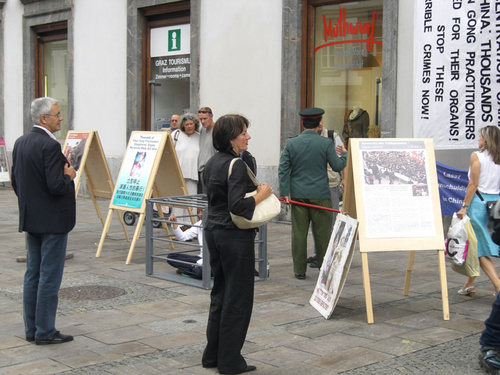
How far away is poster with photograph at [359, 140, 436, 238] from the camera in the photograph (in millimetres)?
6121

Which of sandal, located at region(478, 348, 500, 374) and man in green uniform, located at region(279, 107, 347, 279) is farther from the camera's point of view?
man in green uniform, located at region(279, 107, 347, 279)

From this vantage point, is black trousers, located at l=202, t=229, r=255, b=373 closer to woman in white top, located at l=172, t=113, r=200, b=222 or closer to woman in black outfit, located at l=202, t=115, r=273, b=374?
woman in black outfit, located at l=202, t=115, r=273, b=374

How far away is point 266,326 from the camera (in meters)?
5.80

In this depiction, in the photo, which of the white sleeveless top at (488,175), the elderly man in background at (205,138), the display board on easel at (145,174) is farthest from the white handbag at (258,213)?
the elderly man in background at (205,138)

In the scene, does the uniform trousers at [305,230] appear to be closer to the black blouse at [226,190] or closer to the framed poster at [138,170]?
the framed poster at [138,170]

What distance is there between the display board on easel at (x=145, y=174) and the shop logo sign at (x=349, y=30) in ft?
14.2

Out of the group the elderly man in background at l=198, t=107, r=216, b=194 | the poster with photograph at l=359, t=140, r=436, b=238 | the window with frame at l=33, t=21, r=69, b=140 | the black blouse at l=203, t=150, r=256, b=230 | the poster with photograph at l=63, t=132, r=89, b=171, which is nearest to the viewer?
the black blouse at l=203, t=150, r=256, b=230

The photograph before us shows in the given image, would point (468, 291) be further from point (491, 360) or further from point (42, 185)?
point (42, 185)

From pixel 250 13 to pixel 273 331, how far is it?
8.29 m

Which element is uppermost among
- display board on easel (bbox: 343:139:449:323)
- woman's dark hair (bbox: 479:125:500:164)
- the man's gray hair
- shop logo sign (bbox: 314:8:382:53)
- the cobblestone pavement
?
shop logo sign (bbox: 314:8:382:53)

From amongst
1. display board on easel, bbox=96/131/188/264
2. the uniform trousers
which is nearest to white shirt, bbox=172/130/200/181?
display board on easel, bbox=96/131/188/264

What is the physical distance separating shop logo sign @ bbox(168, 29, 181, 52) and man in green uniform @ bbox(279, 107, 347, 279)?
7461mm

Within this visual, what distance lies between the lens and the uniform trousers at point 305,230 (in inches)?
303

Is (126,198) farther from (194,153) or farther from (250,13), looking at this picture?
(250,13)
